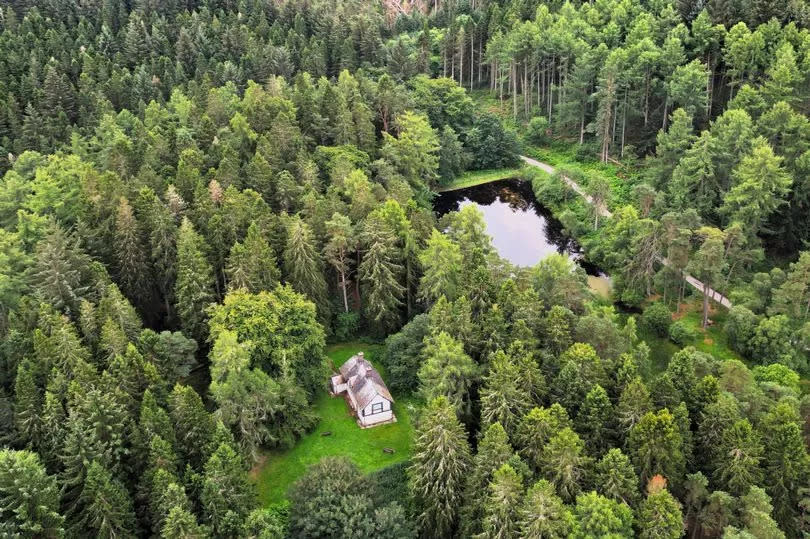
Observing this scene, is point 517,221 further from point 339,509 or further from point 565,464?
point 339,509

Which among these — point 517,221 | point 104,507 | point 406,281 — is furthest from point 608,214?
point 104,507

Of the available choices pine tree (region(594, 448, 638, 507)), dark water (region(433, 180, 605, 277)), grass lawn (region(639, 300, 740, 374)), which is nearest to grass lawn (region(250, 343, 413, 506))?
pine tree (region(594, 448, 638, 507))

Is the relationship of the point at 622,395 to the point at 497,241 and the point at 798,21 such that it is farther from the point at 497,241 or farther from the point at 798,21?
the point at 798,21

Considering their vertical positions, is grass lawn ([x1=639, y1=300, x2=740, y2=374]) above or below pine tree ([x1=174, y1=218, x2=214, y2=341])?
below

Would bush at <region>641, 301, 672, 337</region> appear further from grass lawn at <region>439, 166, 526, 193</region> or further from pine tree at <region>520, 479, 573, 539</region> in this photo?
grass lawn at <region>439, 166, 526, 193</region>

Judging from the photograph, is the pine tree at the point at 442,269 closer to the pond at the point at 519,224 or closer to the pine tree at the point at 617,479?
the pond at the point at 519,224

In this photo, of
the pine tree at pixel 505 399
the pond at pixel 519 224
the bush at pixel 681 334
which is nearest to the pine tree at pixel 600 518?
the pine tree at pixel 505 399

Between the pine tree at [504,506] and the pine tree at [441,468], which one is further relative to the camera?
the pine tree at [441,468]
